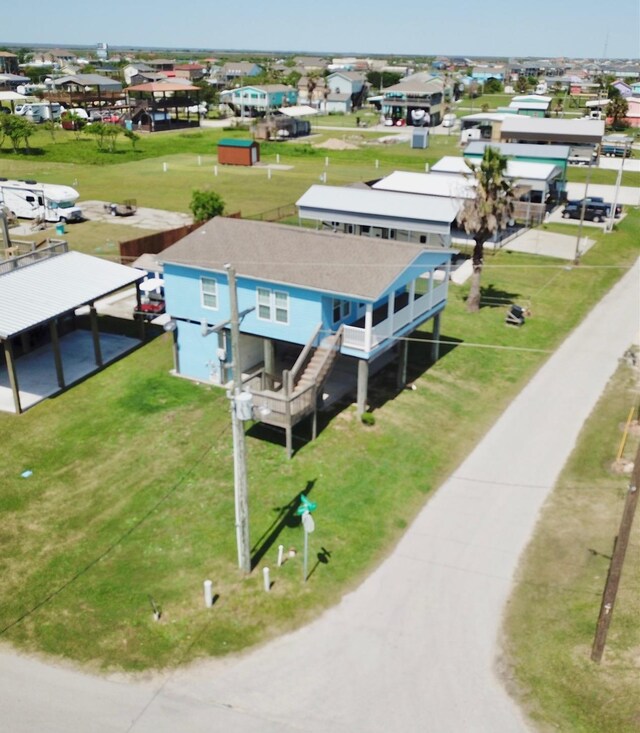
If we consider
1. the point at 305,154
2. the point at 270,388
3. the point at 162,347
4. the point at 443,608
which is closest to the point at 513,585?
Result: the point at 443,608

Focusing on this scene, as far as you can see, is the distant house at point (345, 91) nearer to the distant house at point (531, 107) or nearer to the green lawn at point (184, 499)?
the distant house at point (531, 107)

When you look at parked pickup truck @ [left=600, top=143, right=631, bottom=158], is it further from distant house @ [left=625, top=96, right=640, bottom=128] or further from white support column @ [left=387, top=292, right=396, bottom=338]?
white support column @ [left=387, top=292, right=396, bottom=338]

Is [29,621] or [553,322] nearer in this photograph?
[29,621]

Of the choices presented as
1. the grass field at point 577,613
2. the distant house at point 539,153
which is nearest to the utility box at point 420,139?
the distant house at point 539,153

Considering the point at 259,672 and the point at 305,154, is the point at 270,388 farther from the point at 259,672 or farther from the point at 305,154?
the point at 305,154

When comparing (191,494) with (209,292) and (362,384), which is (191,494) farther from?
(209,292)
